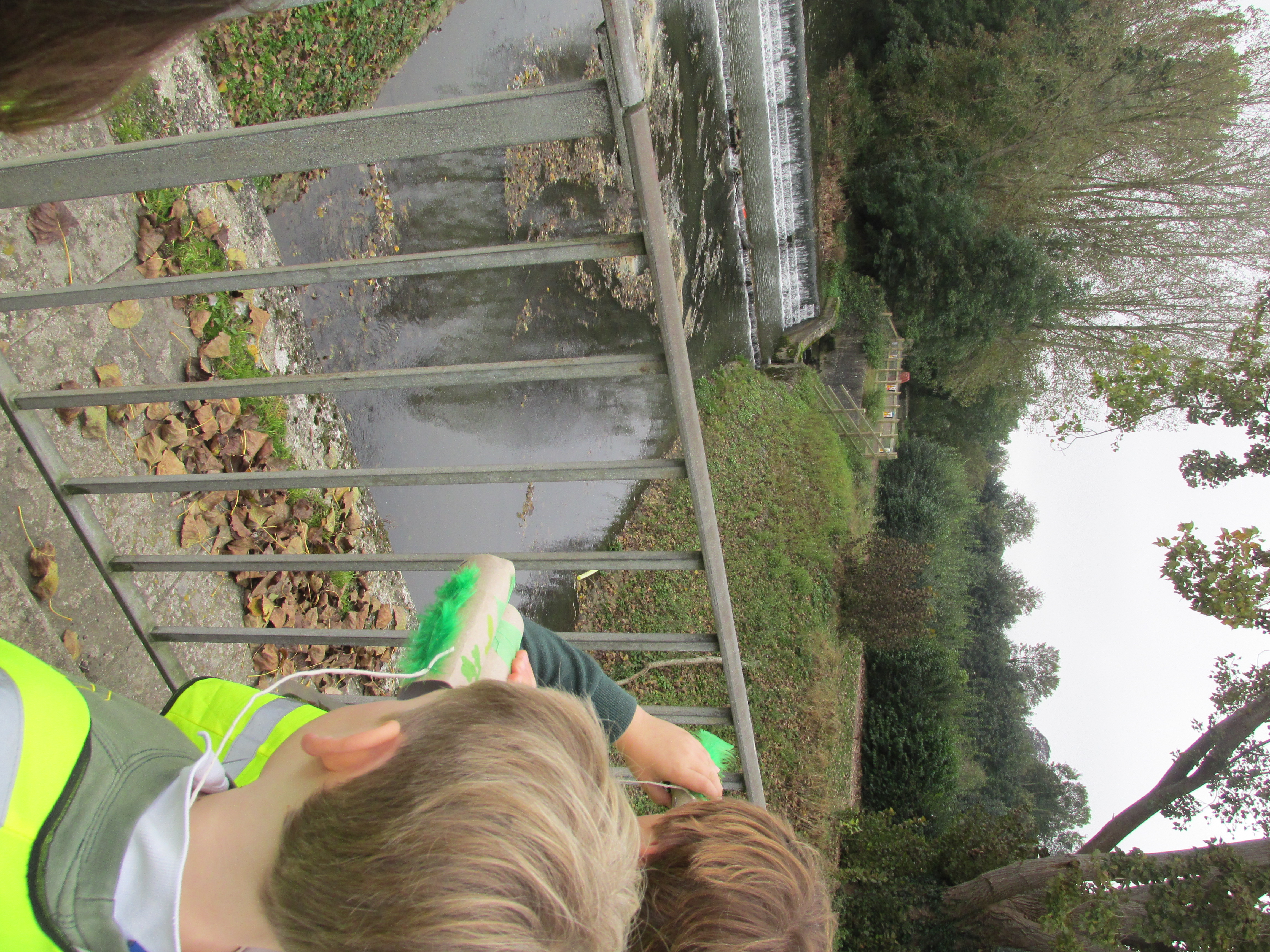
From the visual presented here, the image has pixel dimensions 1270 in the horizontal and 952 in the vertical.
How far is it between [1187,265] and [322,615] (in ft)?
38.8

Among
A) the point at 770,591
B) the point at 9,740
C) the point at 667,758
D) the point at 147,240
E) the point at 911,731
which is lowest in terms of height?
the point at 911,731

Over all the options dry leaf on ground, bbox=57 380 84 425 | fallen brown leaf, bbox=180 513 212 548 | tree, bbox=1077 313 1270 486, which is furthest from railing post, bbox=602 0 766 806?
tree, bbox=1077 313 1270 486

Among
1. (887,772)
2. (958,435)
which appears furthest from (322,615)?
(958,435)

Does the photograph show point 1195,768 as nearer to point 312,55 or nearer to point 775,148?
point 312,55

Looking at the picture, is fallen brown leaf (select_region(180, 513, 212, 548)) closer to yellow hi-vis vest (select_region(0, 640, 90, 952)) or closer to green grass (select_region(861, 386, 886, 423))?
yellow hi-vis vest (select_region(0, 640, 90, 952))

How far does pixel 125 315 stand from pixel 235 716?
1.95m

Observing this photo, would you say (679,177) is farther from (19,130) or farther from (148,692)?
(19,130)

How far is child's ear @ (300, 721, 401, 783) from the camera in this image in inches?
36.4

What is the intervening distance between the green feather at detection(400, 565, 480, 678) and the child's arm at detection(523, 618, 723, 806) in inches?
8.6

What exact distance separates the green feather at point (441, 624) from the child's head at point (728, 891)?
51 centimetres

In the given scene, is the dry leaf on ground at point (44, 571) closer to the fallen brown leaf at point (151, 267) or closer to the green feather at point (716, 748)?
the fallen brown leaf at point (151, 267)

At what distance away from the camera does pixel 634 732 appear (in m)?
1.75

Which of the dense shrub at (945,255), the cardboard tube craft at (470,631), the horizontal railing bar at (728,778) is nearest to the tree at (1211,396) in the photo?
the dense shrub at (945,255)

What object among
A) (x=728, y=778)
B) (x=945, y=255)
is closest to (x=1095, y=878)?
(x=728, y=778)
